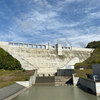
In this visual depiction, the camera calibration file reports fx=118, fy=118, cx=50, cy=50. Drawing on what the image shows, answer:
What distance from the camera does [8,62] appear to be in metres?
38.9

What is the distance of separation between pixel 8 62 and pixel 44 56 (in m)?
17.0

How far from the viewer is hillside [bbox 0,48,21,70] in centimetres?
3784

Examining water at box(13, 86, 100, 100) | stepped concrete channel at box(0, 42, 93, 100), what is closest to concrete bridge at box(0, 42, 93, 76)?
stepped concrete channel at box(0, 42, 93, 100)

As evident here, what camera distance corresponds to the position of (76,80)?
28.1 m

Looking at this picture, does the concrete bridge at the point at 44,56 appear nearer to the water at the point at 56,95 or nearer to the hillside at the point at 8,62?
the hillside at the point at 8,62

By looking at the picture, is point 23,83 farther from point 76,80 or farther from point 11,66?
point 11,66

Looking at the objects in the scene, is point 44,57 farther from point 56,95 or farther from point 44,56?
point 56,95

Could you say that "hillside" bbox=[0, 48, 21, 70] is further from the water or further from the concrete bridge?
the water

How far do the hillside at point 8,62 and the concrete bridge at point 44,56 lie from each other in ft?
9.85

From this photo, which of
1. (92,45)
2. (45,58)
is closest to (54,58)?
(45,58)

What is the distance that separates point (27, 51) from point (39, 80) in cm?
1995

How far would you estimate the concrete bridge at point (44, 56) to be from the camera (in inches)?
1796

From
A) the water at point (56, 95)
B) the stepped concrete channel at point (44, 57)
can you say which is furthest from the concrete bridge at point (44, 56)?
the water at point (56, 95)

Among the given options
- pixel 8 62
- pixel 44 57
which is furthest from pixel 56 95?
pixel 44 57
